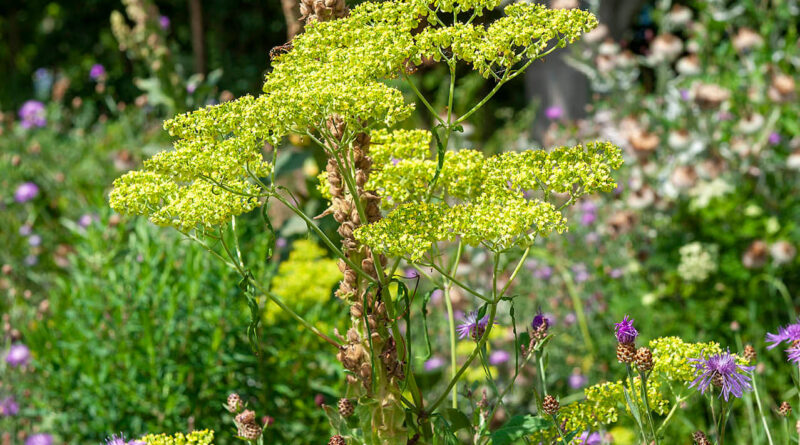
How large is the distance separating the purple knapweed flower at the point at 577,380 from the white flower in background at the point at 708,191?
0.96 metres

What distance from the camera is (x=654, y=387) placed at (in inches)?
53.1

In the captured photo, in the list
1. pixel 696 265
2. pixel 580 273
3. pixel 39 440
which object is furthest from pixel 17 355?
pixel 696 265

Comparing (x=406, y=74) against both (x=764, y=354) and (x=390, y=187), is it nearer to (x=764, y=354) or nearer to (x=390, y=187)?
(x=390, y=187)

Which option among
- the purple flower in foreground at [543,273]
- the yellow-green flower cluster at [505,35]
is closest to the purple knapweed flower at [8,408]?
the yellow-green flower cluster at [505,35]

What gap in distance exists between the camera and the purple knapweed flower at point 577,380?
3.35 m

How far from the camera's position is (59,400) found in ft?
8.68

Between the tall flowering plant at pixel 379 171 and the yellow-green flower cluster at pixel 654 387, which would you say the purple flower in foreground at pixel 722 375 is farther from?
the tall flowering plant at pixel 379 171

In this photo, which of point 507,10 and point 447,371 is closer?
point 507,10

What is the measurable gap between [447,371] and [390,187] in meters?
2.43

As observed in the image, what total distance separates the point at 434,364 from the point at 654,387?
6.04 ft

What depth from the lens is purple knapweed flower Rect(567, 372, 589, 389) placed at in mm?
3352

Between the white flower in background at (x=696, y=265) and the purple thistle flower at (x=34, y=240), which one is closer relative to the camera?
the white flower in background at (x=696, y=265)

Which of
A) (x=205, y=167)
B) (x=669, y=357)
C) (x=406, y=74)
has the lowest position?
(x=669, y=357)

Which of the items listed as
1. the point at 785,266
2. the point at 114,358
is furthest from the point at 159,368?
the point at 785,266
